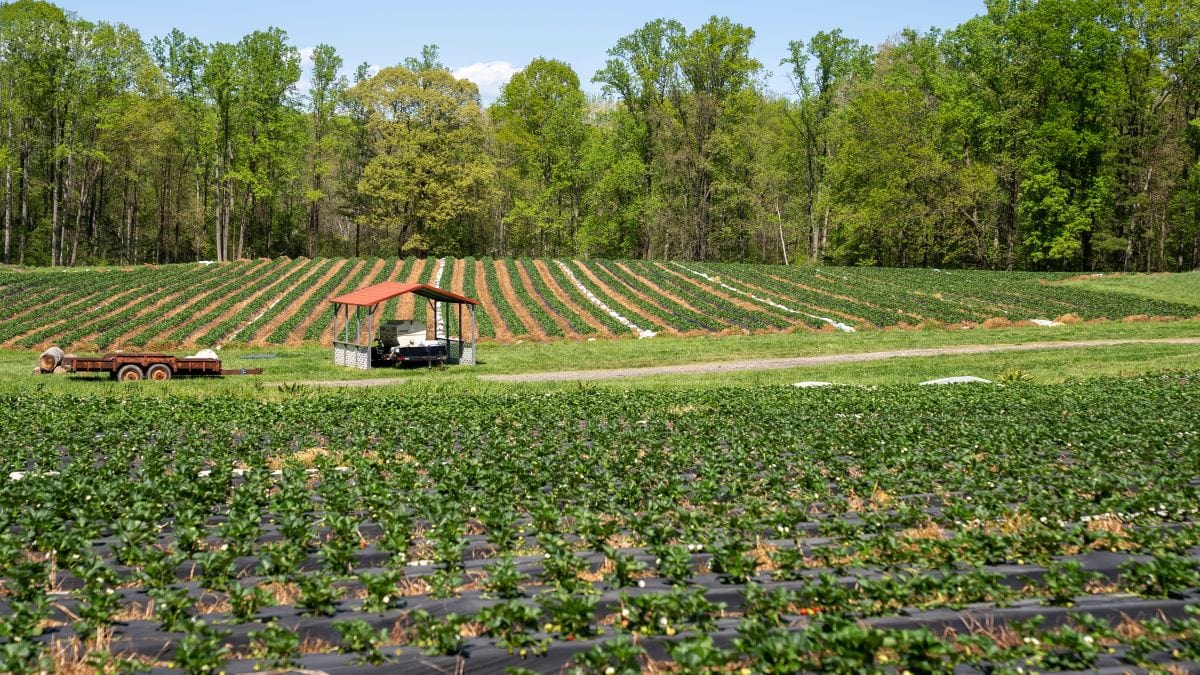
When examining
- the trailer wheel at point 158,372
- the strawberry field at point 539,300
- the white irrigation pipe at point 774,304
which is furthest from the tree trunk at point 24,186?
the white irrigation pipe at point 774,304

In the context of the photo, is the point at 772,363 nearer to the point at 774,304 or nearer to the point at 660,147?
the point at 774,304

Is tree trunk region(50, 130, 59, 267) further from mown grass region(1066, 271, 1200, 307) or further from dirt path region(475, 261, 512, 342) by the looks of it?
mown grass region(1066, 271, 1200, 307)

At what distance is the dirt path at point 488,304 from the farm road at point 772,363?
32.6ft

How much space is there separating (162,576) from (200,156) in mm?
74837

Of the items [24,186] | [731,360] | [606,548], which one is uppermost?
[24,186]

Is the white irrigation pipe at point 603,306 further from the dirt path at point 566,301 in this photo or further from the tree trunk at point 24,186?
the tree trunk at point 24,186

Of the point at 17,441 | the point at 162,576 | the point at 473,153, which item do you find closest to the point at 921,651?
the point at 162,576

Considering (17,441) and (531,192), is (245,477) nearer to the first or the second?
(17,441)

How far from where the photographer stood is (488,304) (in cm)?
4522

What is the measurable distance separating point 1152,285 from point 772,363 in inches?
1445

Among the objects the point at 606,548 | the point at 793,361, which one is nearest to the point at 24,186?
the point at 793,361

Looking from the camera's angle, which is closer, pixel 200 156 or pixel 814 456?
pixel 814 456

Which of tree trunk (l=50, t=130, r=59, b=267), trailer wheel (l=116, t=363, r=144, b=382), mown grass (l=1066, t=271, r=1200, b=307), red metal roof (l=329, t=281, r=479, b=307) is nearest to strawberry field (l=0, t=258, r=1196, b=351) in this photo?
mown grass (l=1066, t=271, r=1200, b=307)

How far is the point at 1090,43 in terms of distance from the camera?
208 feet
